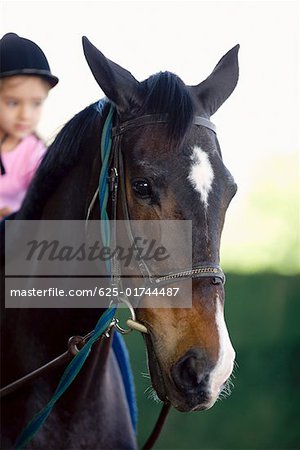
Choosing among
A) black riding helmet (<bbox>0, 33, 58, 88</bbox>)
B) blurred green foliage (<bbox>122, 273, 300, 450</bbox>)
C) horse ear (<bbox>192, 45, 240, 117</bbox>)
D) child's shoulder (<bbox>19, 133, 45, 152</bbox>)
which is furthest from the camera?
blurred green foliage (<bbox>122, 273, 300, 450</bbox>)

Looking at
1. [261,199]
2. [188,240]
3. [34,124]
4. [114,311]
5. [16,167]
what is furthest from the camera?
[261,199]

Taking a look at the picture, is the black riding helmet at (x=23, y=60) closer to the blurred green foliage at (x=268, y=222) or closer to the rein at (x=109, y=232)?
the rein at (x=109, y=232)

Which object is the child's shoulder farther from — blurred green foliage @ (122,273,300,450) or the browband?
blurred green foliage @ (122,273,300,450)

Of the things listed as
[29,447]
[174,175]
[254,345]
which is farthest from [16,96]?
[254,345]

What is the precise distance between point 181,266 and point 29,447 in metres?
0.96

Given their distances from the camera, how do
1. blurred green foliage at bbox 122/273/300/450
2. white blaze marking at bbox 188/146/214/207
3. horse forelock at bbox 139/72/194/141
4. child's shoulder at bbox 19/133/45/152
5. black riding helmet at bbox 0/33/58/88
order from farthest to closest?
blurred green foliage at bbox 122/273/300/450 < child's shoulder at bbox 19/133/45/152 < black riding helmet at bbox 0/33/58/88 < horse forelock at bbox 139/72/194/141 < white blaze marking at bbox 188/146/214/207

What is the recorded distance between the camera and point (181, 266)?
2.27 meters

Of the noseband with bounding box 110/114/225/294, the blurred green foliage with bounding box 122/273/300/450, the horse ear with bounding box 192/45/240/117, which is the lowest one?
the blurred green foliage with bounding box 122/273/300/450

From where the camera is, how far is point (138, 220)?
7.70 feet

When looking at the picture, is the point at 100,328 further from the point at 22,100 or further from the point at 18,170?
the point at 18,170

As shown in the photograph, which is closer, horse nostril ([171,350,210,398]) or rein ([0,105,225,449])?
horse nostril ([171,350,210,398])

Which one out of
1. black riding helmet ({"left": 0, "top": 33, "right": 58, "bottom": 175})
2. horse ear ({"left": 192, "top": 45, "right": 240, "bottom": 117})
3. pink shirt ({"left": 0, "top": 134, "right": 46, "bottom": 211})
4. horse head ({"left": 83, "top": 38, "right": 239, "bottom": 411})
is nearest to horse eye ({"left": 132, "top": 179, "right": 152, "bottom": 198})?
horse head ({"left": 83, "top": 38, "right": 239, "bottom": 411})

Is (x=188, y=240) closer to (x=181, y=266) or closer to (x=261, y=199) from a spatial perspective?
(x=181, y=266)

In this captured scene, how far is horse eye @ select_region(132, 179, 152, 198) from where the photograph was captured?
91.3 inches
